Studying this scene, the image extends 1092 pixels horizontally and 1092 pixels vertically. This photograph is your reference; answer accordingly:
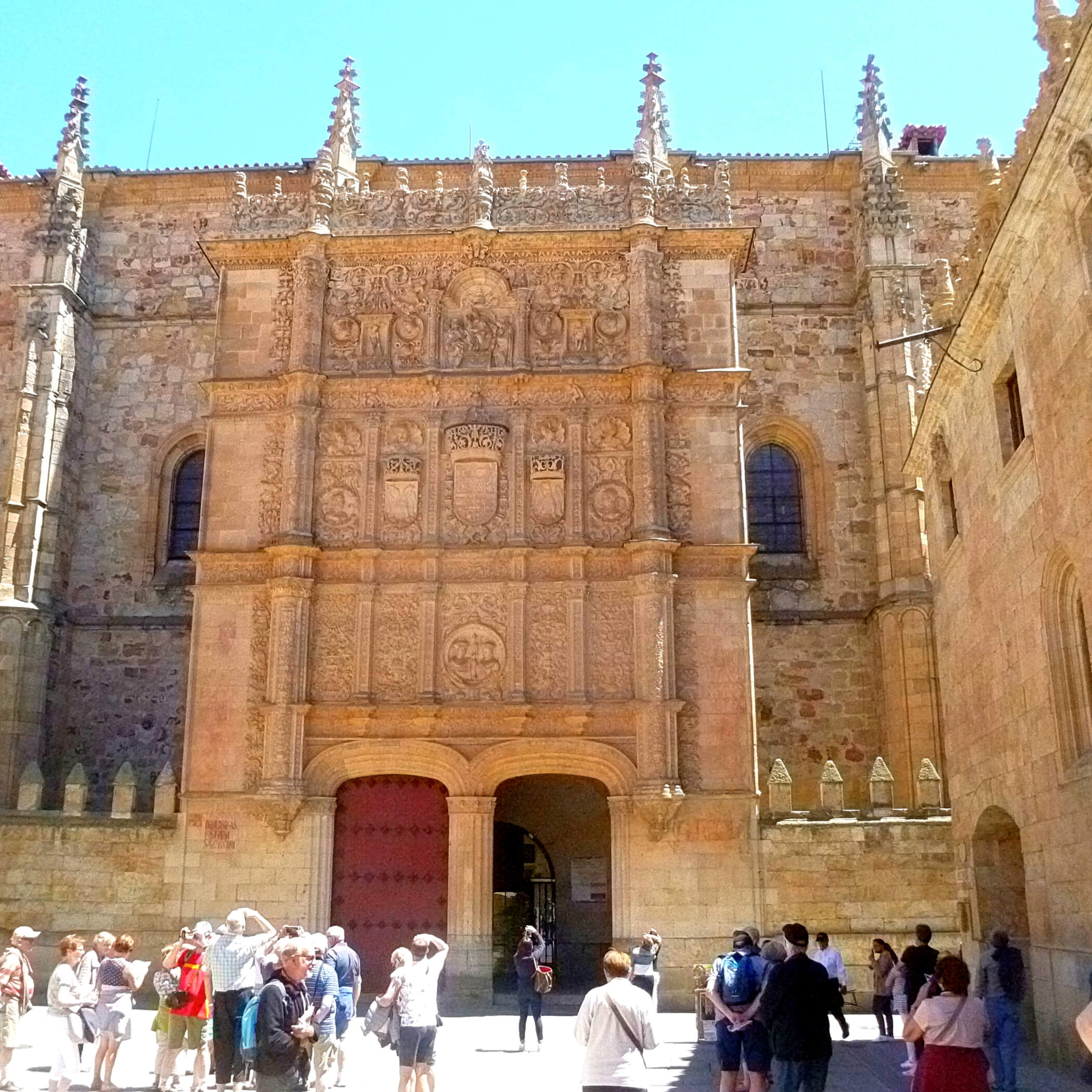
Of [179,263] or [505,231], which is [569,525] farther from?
[179,263]

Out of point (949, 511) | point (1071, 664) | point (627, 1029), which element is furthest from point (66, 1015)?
point (949, 511)

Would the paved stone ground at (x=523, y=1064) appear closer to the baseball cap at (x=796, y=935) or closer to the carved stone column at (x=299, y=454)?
the baseball cap at (x=796, y=935)

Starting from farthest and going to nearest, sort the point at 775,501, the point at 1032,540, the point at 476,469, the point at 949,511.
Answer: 1. the point at 775,501
2. the point at 476,469
3. the point at 949,511
4. the point at 1032,540

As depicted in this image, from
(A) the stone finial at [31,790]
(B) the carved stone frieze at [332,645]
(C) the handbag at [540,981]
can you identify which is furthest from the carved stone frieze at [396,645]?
(C) the handbag at [540,981]

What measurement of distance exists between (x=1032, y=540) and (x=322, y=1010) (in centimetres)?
839

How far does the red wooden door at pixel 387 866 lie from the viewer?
60.5 ft

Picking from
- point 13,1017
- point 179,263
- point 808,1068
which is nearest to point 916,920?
point 808,1068

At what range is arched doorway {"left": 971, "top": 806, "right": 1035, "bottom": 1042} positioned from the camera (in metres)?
14.4

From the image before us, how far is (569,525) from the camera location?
19.5m

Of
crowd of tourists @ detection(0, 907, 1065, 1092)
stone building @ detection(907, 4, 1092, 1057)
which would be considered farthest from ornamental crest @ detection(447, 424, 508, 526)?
crowd of tourists @ detection(0, 907, 1065, 1092)

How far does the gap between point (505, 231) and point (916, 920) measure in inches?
501

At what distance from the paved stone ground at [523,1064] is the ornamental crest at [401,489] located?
303 inches

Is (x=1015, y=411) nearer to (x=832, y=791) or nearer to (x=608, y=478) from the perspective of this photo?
(x=832, y=791)

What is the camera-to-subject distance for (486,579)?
1930 cm
